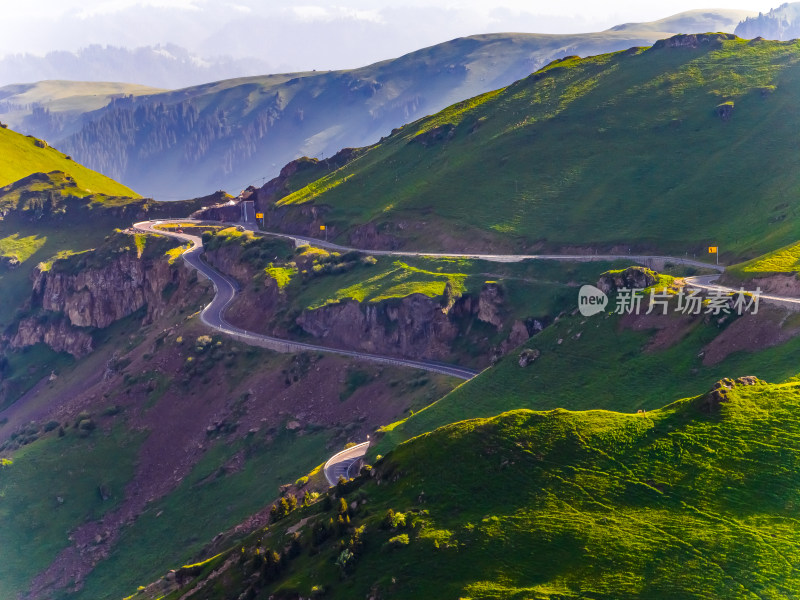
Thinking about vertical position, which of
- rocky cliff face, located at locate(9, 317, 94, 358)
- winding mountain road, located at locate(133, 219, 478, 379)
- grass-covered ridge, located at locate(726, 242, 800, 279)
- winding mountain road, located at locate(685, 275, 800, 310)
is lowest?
rocky cliff face, located at locate(9, 317, 94, 358)

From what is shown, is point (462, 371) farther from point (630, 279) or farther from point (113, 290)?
point (113, 290)

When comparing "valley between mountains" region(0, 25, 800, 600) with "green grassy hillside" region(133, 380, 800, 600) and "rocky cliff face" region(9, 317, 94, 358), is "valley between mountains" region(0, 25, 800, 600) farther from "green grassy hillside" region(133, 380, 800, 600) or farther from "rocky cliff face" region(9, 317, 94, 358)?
"rocky cliff face" region(9, 317, 94, 358)

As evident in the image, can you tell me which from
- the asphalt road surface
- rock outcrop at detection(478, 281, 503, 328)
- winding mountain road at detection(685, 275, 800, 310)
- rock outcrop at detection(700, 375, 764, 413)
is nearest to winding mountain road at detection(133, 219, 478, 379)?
rock outcrop at detection(478, 281, 503, 328)

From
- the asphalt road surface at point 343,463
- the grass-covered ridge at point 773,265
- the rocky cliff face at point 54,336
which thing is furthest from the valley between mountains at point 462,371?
the asphalt road surface at point 343,463

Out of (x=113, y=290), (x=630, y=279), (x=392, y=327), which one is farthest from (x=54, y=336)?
(x=630, y=279)

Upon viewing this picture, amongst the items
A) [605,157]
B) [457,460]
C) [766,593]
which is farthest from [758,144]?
[766,593]

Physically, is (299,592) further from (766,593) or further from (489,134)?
(489,134)

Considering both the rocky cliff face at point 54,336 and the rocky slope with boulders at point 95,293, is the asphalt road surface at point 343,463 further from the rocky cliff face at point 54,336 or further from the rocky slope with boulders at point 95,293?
the rocky cliff face at point 54,336
